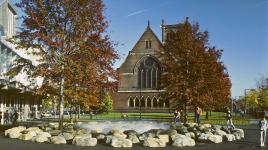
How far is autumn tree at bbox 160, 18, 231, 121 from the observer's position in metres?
33.4

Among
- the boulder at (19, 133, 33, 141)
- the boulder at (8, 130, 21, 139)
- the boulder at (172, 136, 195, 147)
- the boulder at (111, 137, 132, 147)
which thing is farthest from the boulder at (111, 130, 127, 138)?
the boulder at (8, 130, 21, 139)

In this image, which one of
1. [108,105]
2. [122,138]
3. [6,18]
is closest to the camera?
[122,138]

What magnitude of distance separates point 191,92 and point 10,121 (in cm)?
1809

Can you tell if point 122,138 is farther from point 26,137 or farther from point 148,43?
point 148,43

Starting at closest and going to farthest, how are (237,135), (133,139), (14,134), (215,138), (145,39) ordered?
(133,139) < (215,138) < (14,134) < (237,135) < (145,39)

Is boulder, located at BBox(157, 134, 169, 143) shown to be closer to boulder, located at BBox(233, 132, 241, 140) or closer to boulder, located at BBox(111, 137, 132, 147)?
boulder, located at BBox(111, 137, 132, 147)

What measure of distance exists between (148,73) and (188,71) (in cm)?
4591

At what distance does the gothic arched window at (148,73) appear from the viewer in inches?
3130

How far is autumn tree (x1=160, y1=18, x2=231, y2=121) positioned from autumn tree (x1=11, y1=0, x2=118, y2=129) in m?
8.46

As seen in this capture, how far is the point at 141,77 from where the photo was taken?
265 ft

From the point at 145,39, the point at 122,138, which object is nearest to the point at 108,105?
the point at 145,39

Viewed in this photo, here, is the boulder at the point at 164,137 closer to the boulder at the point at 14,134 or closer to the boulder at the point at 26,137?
the boulder at the point at 26,137

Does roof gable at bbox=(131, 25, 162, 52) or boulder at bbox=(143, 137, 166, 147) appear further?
roof gable at bbox=(131, 25, 162, 52)

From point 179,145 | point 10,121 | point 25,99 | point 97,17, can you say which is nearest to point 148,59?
point 25,99
